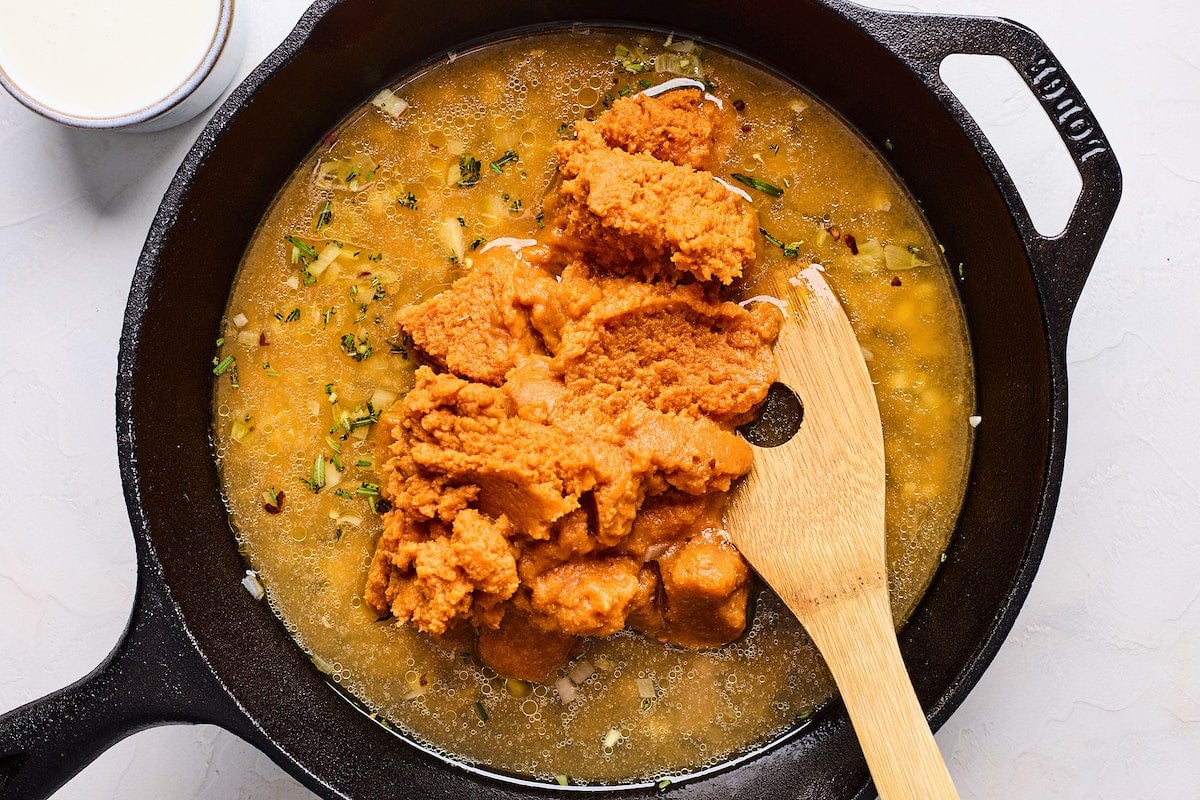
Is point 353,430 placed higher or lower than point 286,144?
lower

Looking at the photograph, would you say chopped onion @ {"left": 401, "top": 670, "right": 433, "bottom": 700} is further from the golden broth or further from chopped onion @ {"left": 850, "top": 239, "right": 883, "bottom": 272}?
chopped onion @ {"left": 850, "top": 239, "right": 883, "bottom": 272}

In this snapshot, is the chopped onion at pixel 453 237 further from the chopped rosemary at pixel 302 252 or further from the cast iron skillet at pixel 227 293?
the cast iron skillet at pixel 227 293

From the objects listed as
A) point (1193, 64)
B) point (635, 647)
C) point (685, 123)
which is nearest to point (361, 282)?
point (685, 123)

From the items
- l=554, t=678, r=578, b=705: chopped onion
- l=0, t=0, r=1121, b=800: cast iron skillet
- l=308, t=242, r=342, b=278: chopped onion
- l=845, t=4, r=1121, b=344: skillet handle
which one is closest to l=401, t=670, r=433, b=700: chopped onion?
l=0, t=0, r=1121, b=800: cast iron skillet

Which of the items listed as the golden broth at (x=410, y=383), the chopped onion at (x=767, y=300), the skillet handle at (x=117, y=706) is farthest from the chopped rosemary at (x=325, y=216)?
the chopped onion at (x=767, y=300)

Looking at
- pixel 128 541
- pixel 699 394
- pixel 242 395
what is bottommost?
pixel 128 541

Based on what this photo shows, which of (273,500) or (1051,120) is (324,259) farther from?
(1051,120)

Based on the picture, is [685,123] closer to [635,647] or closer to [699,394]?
[699,394]
